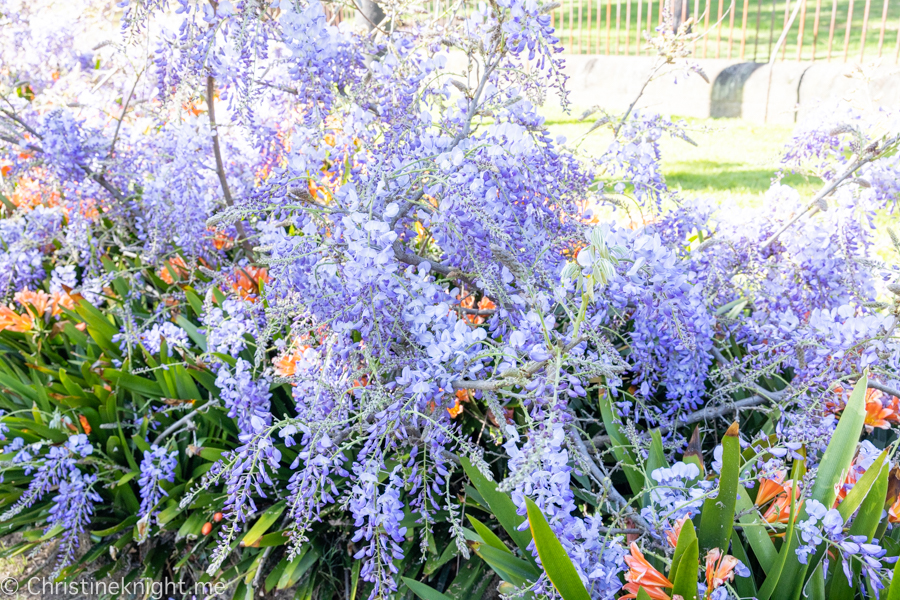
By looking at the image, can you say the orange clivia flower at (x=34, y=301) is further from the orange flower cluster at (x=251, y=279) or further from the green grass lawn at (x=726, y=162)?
the green grass lawn at (x=726, y=162)

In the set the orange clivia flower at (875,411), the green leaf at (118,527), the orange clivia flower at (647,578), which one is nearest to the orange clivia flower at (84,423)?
the green leaf at (118,527)

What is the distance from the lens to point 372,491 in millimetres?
1488

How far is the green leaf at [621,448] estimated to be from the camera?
165cm

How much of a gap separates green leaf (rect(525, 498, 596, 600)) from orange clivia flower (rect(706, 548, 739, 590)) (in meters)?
0.22

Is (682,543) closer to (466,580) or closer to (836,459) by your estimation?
(836,459)

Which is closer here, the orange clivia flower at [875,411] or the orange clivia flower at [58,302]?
the orange clivia flower at [875,411]

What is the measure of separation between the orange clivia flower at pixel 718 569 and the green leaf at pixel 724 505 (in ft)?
0.53

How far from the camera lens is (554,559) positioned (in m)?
1.25

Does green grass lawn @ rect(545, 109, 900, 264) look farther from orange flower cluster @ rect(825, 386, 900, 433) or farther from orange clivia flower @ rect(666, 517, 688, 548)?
orange clivia flower @ rect(666, 517, 688, 548)

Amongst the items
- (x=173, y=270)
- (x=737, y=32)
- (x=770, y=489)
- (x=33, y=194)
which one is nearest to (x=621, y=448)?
(x=770, y=489)

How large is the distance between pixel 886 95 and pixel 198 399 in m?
6.75

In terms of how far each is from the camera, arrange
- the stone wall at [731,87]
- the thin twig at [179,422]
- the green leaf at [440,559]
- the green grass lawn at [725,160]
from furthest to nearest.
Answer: the stone wall at [731,87], the green grass lawn at [725,160], the thin twig at [179,422], the green leaf at [440,559]

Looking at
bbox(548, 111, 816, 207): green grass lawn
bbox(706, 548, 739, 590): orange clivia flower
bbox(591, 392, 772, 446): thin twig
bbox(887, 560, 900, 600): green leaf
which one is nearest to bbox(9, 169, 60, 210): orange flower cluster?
bbox(591, 392, 772, 446): thin twig

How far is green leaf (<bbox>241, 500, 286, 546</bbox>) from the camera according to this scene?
182 centimetres
